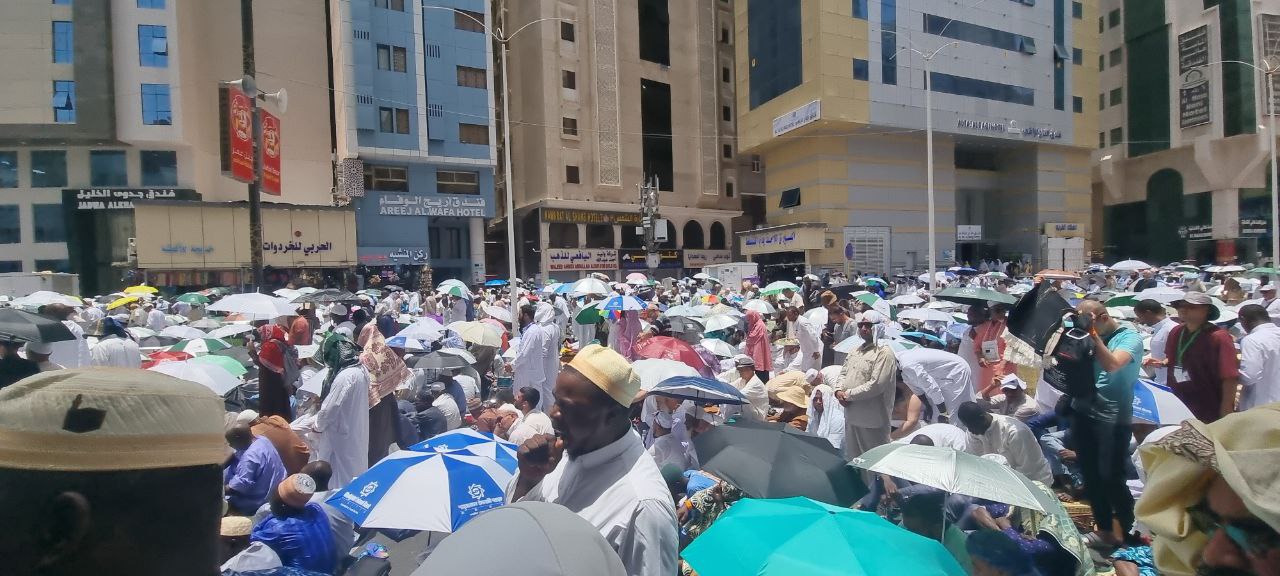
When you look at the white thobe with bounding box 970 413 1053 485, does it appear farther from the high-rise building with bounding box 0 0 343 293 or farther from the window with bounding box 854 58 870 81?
the window with bounding box 854 58 870 81

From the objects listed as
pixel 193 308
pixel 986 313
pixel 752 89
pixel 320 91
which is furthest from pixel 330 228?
pixel 986 313

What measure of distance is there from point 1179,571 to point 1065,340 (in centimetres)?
322

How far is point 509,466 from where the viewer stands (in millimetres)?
3980

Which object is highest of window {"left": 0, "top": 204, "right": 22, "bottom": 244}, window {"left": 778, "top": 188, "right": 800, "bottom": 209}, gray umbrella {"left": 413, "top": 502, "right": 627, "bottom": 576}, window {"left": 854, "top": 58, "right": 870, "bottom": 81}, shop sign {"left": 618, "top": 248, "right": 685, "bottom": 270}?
window {"left": 854, "top": 58, "right": 870, "bottom": 81}

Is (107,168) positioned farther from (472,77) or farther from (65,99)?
(472,77)

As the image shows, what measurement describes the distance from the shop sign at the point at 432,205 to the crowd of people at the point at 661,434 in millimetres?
28414

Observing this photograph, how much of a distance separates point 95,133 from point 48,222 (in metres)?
5.23

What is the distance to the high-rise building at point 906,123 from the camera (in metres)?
37.7

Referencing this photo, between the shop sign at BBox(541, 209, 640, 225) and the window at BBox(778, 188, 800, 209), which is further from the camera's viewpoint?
the window at BBox(778, 188, 800, 209)

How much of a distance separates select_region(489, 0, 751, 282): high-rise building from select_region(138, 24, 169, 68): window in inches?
679

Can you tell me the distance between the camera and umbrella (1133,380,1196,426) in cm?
498

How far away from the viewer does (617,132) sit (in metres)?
42.2

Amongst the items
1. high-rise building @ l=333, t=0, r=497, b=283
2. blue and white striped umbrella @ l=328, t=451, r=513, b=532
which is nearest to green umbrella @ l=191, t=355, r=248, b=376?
blue and white striped umbrella @ l=328, t=451, r=513, b=532

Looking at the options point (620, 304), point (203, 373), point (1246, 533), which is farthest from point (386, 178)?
point (1246, 533)
